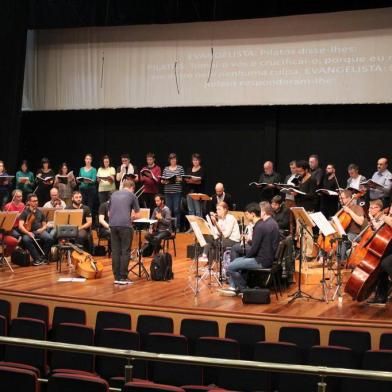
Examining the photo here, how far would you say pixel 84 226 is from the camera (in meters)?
12.2

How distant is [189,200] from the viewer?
1415 cm

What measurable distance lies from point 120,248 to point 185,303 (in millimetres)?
1762

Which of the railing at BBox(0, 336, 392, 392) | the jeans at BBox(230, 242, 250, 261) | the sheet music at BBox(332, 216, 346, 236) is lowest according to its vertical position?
the jeans at BBox(230, 242, 250, 261)

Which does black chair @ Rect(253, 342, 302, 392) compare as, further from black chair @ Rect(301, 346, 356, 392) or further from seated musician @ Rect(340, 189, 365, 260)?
seated musician @ Rect(340, 189, 365, 260)

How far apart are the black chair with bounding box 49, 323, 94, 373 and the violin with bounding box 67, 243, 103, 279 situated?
4143 mm

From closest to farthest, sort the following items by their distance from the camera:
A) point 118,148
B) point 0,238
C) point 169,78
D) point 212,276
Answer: point 212,276 → point 0,238 → point 169,78 → point 118,148

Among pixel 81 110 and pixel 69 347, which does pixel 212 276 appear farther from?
pixel 81 110

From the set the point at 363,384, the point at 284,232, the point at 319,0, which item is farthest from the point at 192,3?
the point at 363,384

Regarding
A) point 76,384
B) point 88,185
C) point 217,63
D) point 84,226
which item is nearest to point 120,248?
point 84,226

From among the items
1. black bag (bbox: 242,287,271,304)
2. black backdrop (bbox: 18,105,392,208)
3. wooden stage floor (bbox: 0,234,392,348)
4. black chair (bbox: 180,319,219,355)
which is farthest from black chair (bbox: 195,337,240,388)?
black backdrop (bbox: 18,105,392,208)

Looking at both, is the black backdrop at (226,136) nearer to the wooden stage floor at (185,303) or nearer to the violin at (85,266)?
the wooden stage floor at (185,303)

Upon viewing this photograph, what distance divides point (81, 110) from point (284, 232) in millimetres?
8738

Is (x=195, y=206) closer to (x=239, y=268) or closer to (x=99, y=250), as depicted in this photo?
(x=99, y=250)

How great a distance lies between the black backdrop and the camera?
14.7 m
